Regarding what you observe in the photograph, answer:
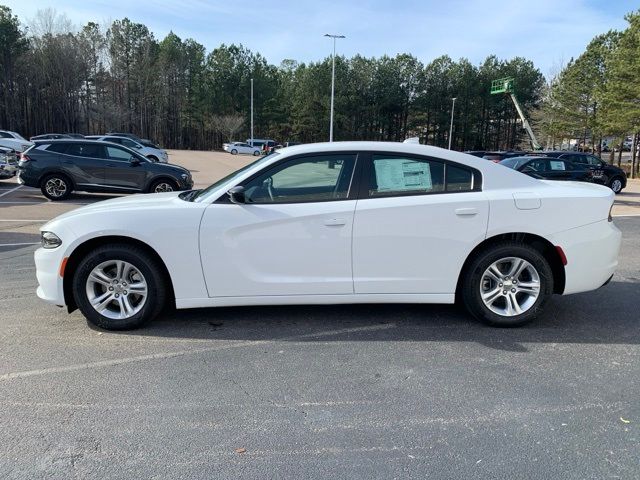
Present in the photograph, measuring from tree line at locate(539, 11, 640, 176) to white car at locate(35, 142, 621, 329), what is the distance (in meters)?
30.9

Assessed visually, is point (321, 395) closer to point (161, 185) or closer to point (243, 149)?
point (161, 185)

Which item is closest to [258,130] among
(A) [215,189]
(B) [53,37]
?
(B) [53,37]

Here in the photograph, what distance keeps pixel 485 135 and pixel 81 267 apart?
8653cm

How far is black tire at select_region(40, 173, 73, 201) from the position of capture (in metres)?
13.4

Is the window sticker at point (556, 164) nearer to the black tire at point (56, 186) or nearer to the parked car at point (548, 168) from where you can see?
the parked car at point (548, 168)

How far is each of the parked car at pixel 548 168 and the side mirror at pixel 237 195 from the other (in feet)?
45.3

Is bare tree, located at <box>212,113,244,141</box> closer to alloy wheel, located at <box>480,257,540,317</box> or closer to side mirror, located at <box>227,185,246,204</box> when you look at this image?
side mirror, located at <box>227,185,246,204</box>

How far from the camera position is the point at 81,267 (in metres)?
4.02

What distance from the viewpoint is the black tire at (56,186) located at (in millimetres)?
13352

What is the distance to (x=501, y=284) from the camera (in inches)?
167

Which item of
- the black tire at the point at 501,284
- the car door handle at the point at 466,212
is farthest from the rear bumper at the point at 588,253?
the car door handle at the point at 466,212

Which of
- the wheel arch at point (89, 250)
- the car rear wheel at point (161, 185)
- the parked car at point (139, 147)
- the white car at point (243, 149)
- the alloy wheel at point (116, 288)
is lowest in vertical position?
the alloy wheel at point (116, 288)

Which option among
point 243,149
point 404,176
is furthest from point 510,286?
point 243,149

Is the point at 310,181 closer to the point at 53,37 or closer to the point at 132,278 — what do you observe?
the point at 132,278
